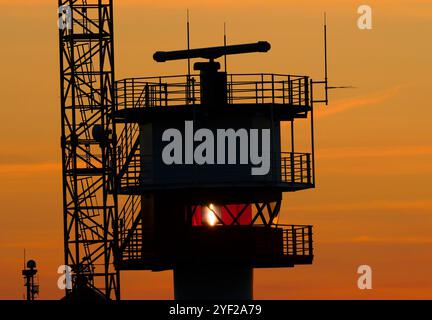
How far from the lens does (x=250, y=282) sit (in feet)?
316

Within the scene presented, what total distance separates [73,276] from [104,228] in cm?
338

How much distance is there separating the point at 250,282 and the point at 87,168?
26349 millimetres

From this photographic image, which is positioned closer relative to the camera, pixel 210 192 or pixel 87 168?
pixel 210 192

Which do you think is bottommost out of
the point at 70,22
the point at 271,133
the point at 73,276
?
the point at 73,276

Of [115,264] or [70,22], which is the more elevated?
[70,22]

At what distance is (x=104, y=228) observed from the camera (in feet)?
395

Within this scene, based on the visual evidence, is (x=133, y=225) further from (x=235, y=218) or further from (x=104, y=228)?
(x=104, y=228)
